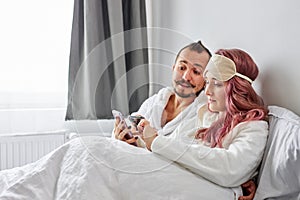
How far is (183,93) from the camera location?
1.68 metres

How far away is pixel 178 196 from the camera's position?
117 cm

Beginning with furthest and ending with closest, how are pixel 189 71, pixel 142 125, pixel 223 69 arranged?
1. pixel 189 71
2. pixel 142 125
3. pixel 223 69

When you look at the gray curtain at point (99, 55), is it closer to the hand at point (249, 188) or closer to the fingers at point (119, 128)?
the fingers at point (119, 128)

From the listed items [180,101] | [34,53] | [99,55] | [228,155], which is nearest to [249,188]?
[228,155]

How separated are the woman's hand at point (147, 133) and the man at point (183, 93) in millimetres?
63

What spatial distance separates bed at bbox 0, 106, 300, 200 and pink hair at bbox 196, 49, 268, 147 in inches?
3.2

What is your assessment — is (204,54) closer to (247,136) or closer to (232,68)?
(232,68)

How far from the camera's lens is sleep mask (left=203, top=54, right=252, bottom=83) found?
141 centimetres

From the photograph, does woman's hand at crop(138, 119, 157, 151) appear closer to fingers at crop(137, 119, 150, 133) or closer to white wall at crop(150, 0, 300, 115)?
fingers at crop(137, 119, 150, 133)

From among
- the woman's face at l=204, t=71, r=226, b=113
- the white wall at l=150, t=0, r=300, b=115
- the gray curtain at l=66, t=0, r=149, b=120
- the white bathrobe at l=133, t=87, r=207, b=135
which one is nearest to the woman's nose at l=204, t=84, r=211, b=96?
the woman's face at l=204, t=71, r=226, b=113

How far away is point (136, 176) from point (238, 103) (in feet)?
1.37

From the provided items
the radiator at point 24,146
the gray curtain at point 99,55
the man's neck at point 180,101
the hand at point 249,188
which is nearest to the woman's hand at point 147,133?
the man's neck at point 180,101

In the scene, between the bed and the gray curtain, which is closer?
the bed

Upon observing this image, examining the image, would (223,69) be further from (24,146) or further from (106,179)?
(24,146)
